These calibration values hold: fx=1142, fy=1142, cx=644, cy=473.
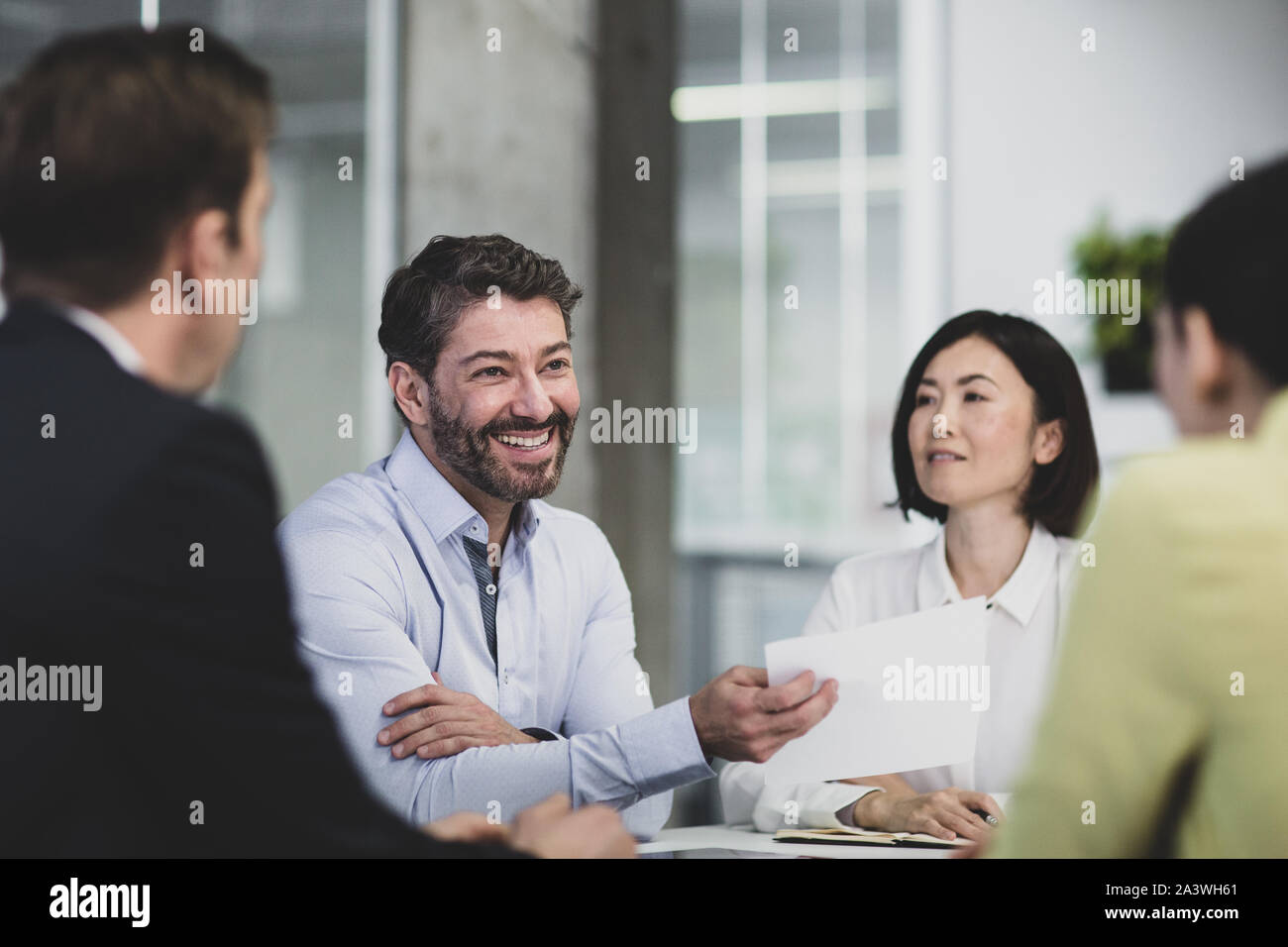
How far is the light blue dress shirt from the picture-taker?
6.07ft

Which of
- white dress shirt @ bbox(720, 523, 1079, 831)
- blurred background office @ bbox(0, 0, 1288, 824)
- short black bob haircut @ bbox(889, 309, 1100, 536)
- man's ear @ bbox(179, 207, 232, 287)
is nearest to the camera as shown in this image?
man's ear @ bbox(179, 207, 232, 287)

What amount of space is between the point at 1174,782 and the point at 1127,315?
3.80 metres

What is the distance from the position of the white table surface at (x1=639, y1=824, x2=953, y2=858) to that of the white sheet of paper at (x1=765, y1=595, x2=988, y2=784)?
11cm

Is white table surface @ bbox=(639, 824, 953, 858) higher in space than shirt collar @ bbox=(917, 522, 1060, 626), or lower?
lower

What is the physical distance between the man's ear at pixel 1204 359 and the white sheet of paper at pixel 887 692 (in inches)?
Result: 25.3

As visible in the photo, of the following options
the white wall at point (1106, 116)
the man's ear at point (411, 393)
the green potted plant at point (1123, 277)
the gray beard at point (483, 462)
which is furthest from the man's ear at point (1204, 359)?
the white wall at point (1106, 116)

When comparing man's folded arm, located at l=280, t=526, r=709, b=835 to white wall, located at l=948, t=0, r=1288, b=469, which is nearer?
man's folded arm, located at l=280, t=526, r=709, b=835

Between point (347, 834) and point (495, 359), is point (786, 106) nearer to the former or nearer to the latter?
point (495, 359)

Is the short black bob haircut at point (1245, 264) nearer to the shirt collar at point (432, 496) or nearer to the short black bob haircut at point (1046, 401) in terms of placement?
the short black bob haircut at point (1046, 401)

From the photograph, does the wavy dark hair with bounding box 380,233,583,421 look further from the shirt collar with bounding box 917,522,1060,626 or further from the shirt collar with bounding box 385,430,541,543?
the shirt collar with bounding box 917,522,1060,626

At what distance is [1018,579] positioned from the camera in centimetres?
219

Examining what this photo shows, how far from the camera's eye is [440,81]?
10.7 feet

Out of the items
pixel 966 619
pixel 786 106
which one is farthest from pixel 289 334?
pixel 786 106

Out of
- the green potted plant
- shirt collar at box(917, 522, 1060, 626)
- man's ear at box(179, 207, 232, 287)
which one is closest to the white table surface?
shirt collar at box(917, 522, 1060, 626)
